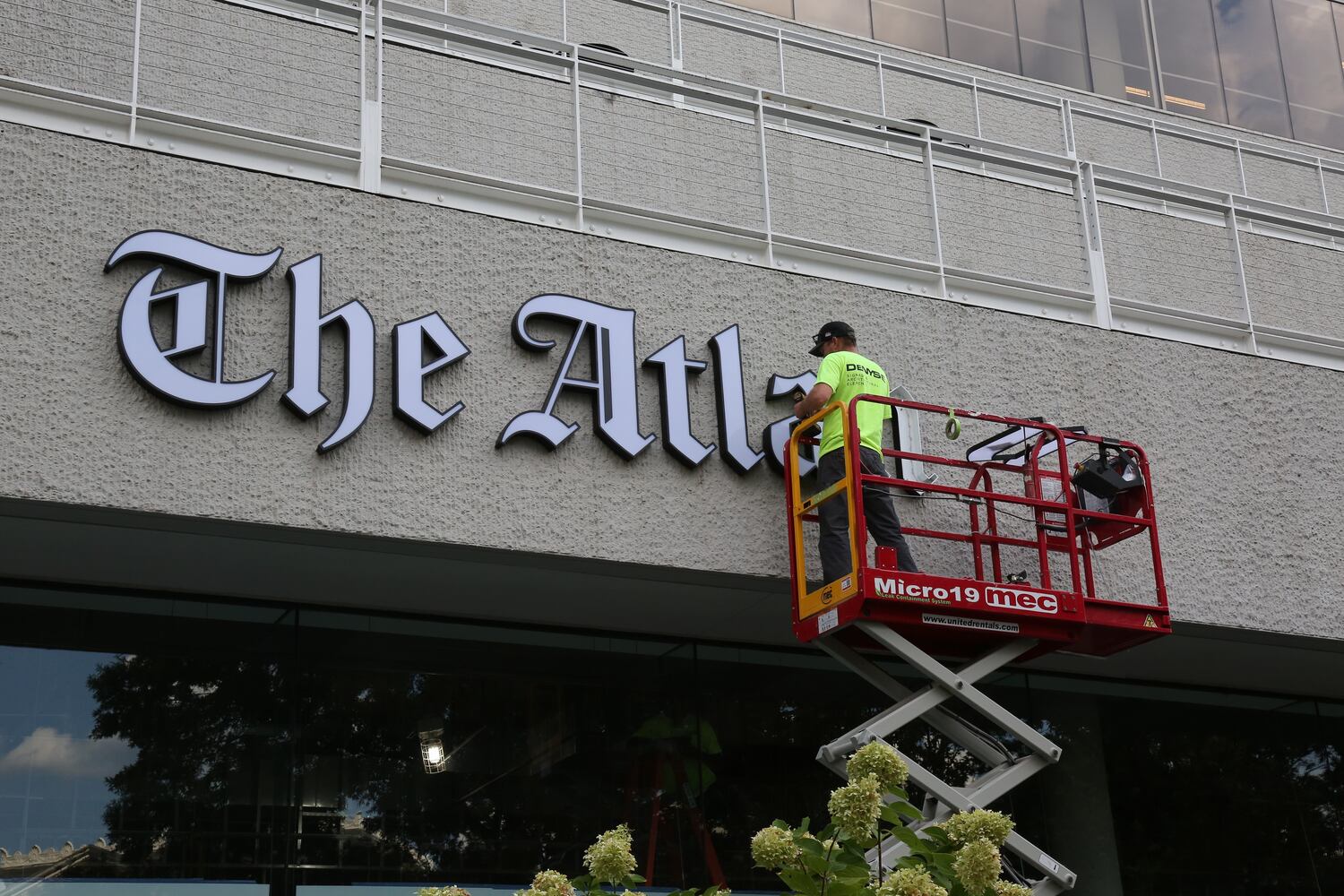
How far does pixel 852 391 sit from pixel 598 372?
1.43m

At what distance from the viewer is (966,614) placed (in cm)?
830

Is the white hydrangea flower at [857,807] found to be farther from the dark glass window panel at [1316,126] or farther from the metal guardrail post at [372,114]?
the dark glass window panel at [1316,126]

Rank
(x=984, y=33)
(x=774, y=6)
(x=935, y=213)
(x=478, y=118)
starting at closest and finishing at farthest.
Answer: (x=478, y=118)
(x=935, y=213)
(x=774, y=6)
(x=984, y=33)

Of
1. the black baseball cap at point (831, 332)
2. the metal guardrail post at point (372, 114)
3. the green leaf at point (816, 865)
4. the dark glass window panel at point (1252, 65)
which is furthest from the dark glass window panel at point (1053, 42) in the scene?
the green leaf at point (816, 865)

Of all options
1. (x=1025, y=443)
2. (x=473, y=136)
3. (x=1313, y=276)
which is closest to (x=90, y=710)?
(x=473, y=136)

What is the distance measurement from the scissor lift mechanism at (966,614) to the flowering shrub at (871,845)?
11.0ft

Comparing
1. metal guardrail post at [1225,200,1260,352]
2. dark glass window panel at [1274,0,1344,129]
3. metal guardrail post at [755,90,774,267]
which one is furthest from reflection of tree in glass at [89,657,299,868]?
dark glass window panel at [1274,0,1344,129]

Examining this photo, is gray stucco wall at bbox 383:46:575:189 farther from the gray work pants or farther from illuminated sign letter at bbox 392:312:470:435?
the gray work pants

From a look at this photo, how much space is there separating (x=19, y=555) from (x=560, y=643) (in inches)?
127

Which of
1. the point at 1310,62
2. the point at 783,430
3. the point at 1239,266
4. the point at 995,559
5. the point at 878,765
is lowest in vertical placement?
the point at 878,765

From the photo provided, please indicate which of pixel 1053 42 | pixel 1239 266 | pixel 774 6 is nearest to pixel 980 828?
pixel 1239 266

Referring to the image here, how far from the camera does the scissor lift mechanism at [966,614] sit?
8.05 metres

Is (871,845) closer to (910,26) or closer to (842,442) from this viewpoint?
(842,442)

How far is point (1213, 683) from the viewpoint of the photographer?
11844 mm
